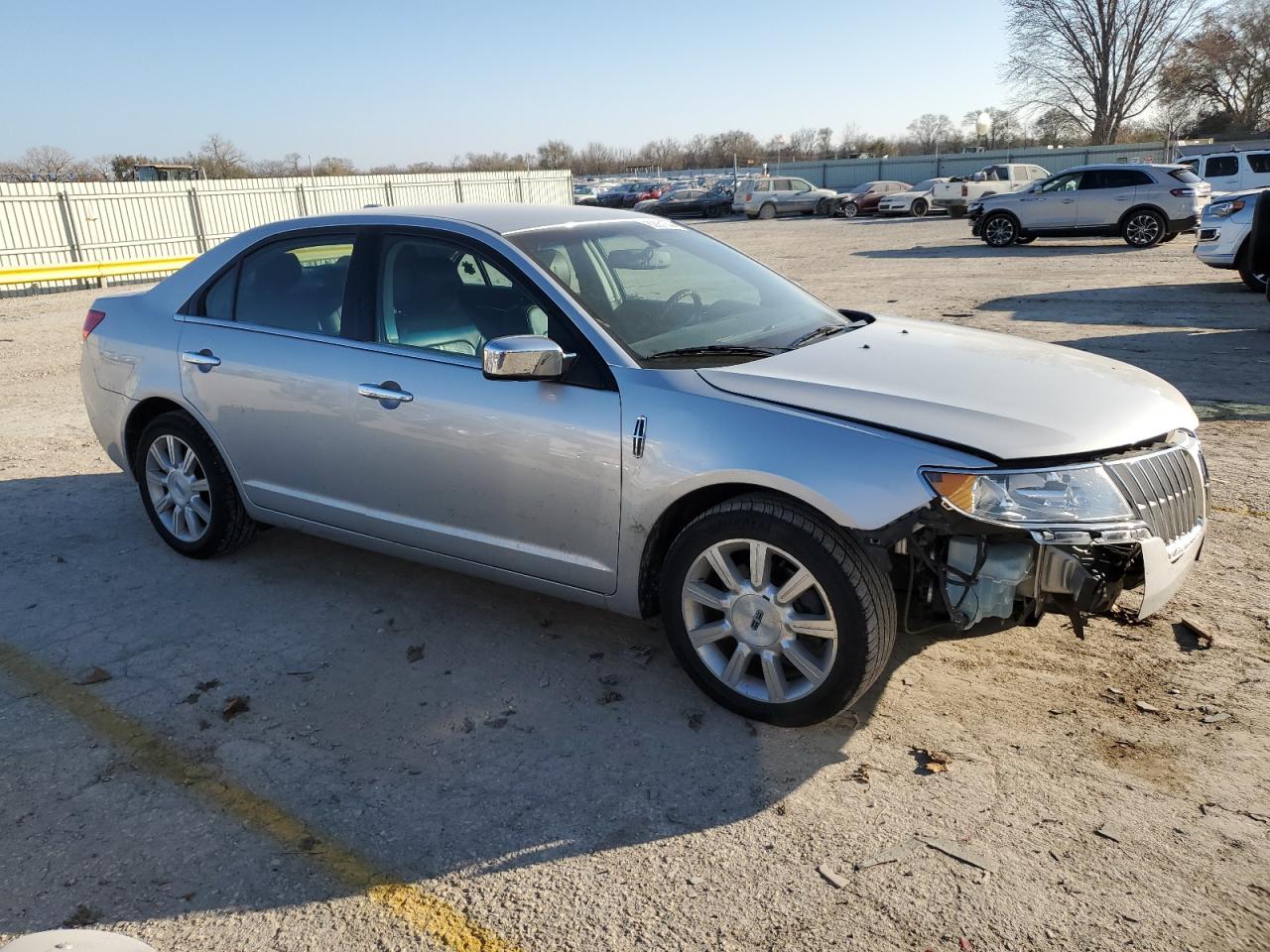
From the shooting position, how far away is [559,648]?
4078 mm

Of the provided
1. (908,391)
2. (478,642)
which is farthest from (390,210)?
(908,391)

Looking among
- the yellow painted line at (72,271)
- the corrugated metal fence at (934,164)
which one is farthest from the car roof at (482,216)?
the corrugated metal fence at (934,164)

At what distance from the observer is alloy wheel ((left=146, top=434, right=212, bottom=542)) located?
4980 mm

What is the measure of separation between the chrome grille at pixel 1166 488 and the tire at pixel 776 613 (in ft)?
2.75

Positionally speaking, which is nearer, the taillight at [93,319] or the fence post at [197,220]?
the taillight at [93,319]

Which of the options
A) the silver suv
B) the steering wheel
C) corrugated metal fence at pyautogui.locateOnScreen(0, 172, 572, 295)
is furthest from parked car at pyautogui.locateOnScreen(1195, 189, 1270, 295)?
the steering wheel

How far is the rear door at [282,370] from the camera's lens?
4.29 metres

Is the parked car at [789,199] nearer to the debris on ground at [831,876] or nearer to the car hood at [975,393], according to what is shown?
the car hood at [975,393]

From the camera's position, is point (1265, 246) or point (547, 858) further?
point (1265, 246)

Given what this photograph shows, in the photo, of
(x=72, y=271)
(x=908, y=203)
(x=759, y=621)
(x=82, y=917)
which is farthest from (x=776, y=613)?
(x=908, y=203)

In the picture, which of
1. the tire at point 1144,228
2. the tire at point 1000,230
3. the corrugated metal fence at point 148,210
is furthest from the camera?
the tire at point 1000,230

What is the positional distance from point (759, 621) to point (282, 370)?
8.17 feet

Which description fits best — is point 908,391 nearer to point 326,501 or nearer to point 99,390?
point 326,501

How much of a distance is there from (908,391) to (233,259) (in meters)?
3.40
